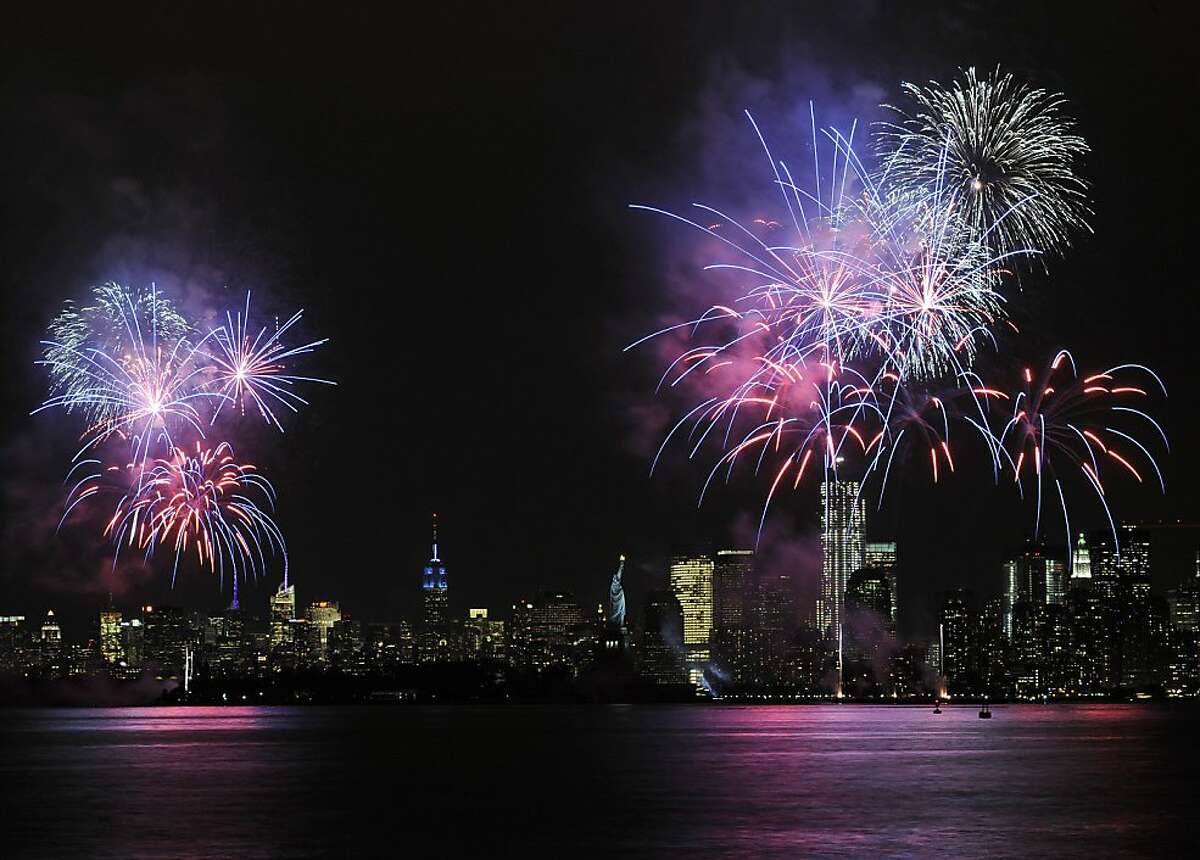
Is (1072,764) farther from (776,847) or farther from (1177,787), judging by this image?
(776,847)

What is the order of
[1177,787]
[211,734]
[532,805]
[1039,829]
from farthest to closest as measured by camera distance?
[211,734], [1177,787], [532,805], [1039,829]

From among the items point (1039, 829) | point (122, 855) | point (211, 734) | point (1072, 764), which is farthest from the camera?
point (211, 734)

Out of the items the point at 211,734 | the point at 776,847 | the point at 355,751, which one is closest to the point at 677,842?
the point at 776,847

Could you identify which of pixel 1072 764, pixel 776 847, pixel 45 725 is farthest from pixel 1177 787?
pixel 45 725

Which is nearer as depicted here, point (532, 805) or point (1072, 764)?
point (532, 805)

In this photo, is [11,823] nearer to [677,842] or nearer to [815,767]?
[677,842]

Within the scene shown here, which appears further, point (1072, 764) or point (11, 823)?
point (1072, 764)
